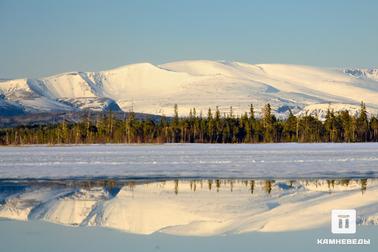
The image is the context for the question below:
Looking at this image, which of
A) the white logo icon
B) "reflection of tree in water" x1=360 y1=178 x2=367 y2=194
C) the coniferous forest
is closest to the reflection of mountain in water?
"reflection of tree in water" x1=360 y1=178 x2=367 y2=194

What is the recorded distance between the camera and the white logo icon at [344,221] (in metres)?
19.7

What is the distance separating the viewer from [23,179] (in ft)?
132

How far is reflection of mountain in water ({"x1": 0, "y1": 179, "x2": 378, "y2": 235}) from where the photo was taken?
22.0 meters

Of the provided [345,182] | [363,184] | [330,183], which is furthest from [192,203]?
[345,182]

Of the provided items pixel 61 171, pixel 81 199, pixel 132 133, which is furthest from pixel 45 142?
pixel 81 199

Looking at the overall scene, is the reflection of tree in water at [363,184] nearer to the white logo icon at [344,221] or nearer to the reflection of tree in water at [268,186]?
the reflection of tree in water at [268,186]

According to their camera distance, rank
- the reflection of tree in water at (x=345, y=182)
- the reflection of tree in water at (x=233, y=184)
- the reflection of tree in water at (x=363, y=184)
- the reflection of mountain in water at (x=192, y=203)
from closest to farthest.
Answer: the reflection of mountain in water at (x=192, y=203)
the reflection of tree in water at (x=363, y=184)
the reflection of tree in water at (x=233, y=184)
the reflection of tree in water at (x=345, y=182)

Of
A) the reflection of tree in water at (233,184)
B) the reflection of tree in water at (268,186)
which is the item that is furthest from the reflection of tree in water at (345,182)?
the reflection of tree in water at (268,186)

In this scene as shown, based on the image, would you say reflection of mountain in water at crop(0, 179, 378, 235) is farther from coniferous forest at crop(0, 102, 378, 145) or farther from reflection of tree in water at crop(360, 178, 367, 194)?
coniferous forest at crop(0, 102, 378, 145)

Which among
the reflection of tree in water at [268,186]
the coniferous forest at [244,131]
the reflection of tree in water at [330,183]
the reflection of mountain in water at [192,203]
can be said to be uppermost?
the coniferous forest at [244,131]

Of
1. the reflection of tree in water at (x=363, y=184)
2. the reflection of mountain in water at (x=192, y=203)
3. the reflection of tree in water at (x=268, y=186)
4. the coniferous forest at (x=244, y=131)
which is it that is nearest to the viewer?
the reflection of mountain in water at (x=192, y=203)

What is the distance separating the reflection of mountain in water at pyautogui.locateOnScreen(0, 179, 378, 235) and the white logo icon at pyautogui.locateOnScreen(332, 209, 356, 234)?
0.28m

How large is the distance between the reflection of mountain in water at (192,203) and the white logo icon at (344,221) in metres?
0.28

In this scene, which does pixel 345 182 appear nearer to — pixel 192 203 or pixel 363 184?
pixel 363 184
